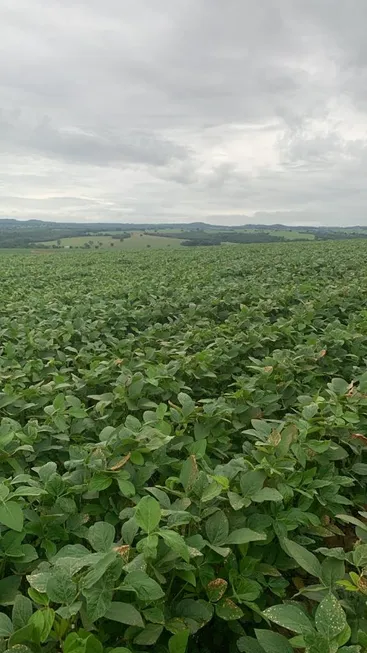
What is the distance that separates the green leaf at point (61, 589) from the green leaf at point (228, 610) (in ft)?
2.01

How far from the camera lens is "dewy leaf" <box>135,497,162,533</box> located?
157 centimetres

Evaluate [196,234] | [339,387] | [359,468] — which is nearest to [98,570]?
[359,468]

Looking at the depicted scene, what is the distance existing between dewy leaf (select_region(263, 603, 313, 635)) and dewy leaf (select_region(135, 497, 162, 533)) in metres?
0.46

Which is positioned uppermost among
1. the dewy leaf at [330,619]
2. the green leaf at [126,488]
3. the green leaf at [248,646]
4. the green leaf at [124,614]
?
the green leaf at [126,488]

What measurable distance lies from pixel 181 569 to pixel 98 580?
1.25 feet

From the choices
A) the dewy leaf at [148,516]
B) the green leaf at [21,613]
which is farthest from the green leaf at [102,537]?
the green leaf at [21,613]

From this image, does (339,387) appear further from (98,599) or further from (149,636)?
(98,599)

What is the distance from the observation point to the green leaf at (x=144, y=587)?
1.39 meters

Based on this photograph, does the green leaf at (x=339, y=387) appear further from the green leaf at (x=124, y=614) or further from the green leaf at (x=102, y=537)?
the green leaf at (x=124, y=614)

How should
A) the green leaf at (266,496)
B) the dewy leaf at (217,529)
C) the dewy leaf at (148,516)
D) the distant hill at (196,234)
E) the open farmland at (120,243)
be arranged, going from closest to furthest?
the dewy leaf at (148,516), the dewy leaf at (217,529), the green leaf at (266,496), the open farmland at (120,243), the distant hill at (196,234)

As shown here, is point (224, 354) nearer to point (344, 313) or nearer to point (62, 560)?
point (62, 560)

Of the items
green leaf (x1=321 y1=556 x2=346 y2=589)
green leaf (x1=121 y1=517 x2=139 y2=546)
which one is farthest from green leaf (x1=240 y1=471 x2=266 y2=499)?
green leaf (x1=121 y1=517 x2=139 y2=546)

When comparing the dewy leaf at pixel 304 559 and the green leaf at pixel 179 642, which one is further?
the dewy leaf at pixel 304 559

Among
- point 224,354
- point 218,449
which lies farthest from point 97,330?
point 218,449
